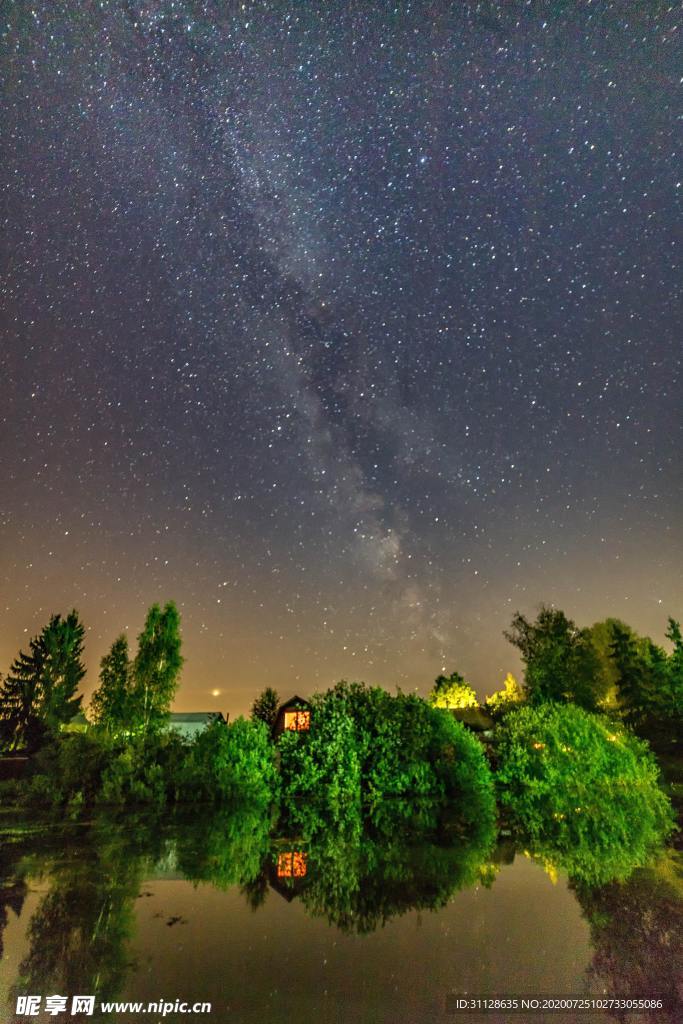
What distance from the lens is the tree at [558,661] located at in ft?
165

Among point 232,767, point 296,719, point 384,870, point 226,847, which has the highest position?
point 296,719

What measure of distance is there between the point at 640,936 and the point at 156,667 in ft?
116

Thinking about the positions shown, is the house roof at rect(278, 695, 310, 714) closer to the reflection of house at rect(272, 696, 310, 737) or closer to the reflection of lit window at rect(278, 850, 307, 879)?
the reflection of house at rect(272, 696, 310, 737)

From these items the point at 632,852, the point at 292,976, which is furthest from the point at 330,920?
the point at 632,852

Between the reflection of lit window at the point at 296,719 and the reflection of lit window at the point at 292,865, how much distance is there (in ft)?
108

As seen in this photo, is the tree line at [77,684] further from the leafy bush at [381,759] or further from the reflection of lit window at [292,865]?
the reflection of lit window at [292,865]

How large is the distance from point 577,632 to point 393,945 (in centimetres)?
5570

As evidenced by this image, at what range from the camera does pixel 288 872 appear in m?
11.9

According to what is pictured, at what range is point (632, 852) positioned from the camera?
45.2ft

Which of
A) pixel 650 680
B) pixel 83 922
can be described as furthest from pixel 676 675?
pixel 83 922

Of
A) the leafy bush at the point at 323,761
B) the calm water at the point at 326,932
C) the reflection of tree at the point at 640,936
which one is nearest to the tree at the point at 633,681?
→ the leafy bush at the point at 323,761

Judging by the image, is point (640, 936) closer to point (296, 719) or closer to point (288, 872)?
point (288, 872)

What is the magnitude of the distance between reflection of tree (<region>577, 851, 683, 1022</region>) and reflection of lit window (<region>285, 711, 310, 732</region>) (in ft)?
122

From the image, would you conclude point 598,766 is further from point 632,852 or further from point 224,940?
point 224,940
